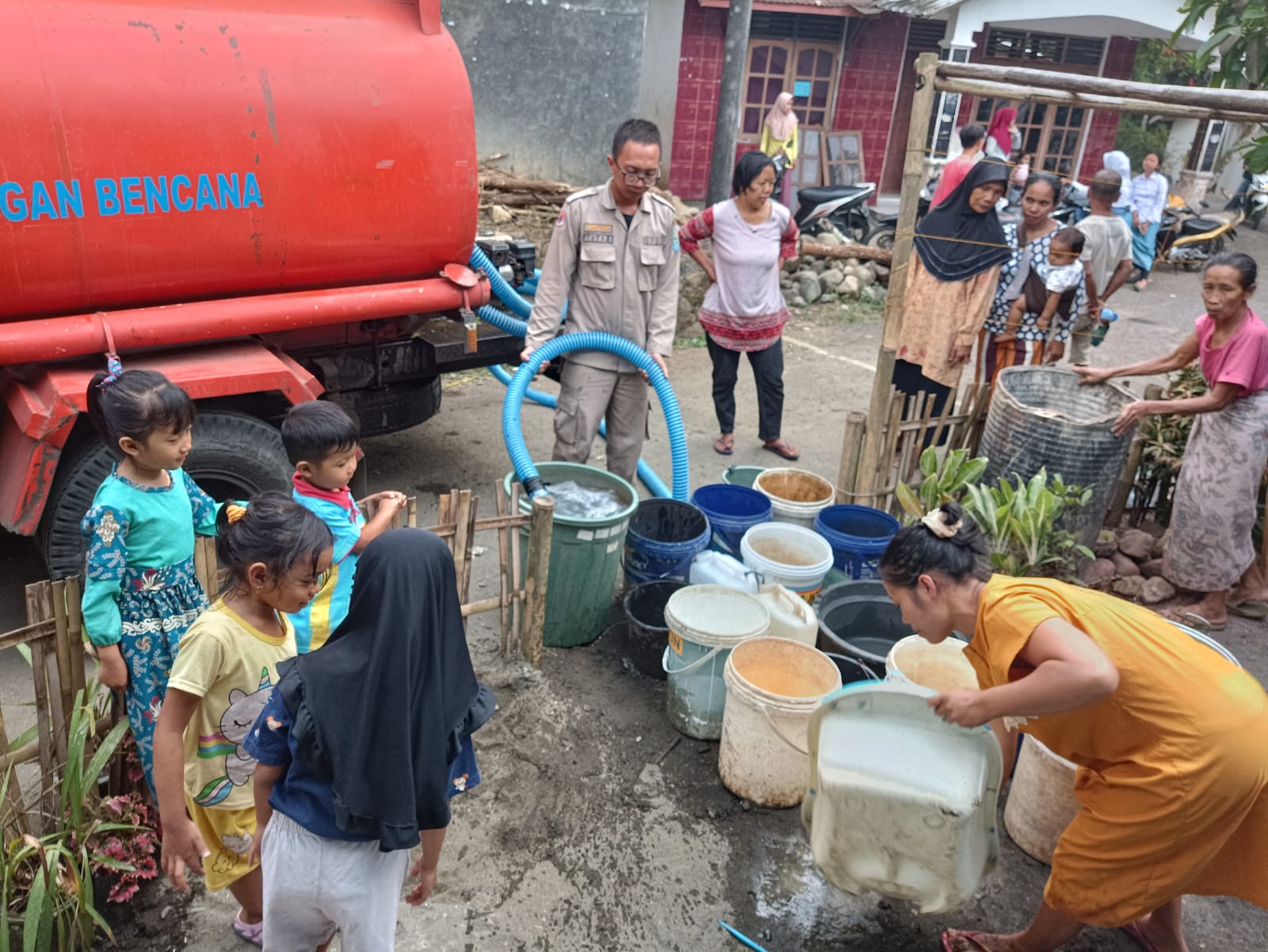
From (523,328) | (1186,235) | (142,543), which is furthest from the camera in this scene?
(1186,235)

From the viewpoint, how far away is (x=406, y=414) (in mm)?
5016

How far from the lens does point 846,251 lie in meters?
10.9

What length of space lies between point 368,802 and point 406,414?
351cm

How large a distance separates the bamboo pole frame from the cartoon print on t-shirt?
335 centimetres

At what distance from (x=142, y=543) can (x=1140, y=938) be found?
122 inches

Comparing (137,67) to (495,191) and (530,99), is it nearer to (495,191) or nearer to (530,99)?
(495,191)

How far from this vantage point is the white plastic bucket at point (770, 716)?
3094mm

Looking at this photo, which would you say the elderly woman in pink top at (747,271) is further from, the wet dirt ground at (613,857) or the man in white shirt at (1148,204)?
the man in white shirt at (1148,204)

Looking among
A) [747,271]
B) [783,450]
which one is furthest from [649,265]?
[783,450]

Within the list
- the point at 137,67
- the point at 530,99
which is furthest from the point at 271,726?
the point at 530,99

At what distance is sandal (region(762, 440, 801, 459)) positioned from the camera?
20.8 feet

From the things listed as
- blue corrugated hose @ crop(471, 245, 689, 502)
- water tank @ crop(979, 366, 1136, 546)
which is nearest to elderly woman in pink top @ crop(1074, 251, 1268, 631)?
water tank @ crop(979, 366, 1136, 546)

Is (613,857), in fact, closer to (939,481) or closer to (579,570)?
(579,570)

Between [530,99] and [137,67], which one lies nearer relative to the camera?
[137,67]
